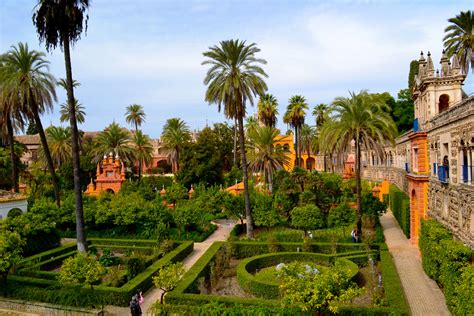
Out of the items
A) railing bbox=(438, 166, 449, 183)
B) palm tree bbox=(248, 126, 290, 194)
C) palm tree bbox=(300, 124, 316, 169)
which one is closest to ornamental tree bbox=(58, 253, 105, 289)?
railing bbox=(438, 166, 449, 183)

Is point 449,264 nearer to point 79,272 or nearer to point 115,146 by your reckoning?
point 79,272

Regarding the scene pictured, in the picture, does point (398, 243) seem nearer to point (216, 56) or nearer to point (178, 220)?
point (178, 220)

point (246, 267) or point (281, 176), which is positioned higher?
point (281, 176)

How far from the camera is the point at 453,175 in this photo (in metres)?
17.1

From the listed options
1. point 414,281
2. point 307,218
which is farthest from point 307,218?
point 414,281

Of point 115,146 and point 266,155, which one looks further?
point 115,146

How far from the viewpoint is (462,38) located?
28.4 metres

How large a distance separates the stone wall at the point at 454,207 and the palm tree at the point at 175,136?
39294 mm

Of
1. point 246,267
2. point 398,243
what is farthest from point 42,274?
point 398,243

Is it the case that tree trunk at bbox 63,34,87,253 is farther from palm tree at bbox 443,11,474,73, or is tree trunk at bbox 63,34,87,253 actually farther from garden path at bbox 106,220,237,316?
palm tree at bbox 443,11,474,73

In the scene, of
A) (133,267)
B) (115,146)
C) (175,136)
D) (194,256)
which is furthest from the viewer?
(175,136)

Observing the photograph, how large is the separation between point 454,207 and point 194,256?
584 inches

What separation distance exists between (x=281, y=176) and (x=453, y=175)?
17.8 meters

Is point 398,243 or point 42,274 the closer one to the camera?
point 42,274
